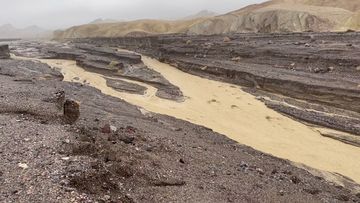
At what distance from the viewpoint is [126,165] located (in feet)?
34.8

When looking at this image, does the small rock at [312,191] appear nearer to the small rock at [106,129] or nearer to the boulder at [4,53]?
the small rock at [106,129]

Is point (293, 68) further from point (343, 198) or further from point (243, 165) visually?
point (343, 198)

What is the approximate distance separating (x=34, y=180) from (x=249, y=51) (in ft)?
105

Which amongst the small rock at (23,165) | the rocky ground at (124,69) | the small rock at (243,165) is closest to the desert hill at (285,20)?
the rocky ground at (124,69)

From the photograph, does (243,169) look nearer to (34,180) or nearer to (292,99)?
(34,180)

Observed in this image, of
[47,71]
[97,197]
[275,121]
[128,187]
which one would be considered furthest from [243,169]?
[47,71]

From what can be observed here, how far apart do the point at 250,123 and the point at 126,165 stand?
12554 mm

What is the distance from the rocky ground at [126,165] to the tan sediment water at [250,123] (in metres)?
2.13

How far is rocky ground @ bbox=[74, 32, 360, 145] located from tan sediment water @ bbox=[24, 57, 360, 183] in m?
1.11

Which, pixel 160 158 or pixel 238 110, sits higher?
pixel 160 158

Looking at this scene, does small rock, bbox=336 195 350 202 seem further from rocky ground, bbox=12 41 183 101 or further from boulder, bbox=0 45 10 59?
boulder, bbox=0 45 10 59

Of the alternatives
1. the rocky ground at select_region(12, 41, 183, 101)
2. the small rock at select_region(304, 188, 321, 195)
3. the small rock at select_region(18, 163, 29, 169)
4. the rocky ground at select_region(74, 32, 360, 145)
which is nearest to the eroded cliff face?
the rocky ground at select_region(74, 32, 360, 145)

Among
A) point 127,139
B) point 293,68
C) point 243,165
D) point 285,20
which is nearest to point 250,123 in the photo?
point 243,165

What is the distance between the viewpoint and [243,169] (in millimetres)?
13031
